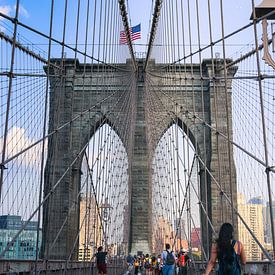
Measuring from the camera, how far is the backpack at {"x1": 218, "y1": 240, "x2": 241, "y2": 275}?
2.80m

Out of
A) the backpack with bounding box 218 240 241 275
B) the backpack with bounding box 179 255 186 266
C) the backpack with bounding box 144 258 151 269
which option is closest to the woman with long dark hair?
the backpack with bounding box 218 240 241 275

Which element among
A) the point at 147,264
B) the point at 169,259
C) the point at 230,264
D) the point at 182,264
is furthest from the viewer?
the point at 147,264

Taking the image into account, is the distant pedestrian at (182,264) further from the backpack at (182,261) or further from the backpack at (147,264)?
the backpack at (147,264)

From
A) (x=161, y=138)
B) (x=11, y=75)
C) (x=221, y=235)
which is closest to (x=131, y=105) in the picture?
(x=161, y=138)

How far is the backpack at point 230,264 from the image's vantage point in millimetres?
2797

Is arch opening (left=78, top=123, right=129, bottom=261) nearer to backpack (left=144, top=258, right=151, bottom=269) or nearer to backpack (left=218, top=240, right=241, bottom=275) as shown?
backpack (left=144, top=258, right=151, bottom=269)

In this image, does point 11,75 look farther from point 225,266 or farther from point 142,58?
point 142,58

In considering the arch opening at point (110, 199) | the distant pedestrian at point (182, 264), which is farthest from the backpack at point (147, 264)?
the distant pedestrian at point (182, 264)

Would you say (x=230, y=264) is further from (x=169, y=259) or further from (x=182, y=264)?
(x=182, y=264)

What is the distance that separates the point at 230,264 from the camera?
2.81m

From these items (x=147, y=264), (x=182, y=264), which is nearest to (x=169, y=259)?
(x=182, y=264)

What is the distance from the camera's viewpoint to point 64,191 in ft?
69.4

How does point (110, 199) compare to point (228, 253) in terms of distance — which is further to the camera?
point (110, 199)

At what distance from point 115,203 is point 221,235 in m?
11.6
